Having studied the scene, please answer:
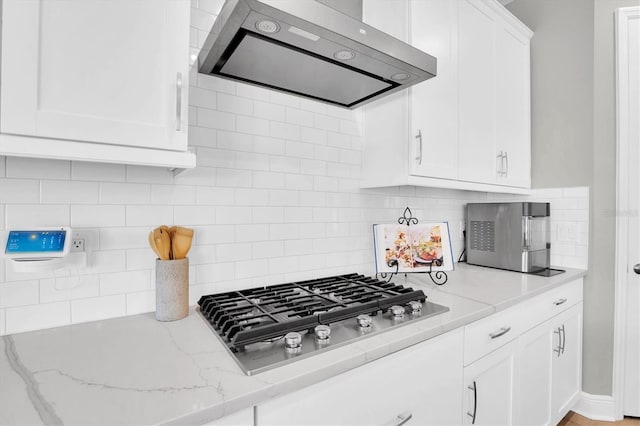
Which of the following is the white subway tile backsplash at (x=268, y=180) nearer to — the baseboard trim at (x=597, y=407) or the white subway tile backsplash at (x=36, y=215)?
the white subway tile backsplash at (x=36, y=215)

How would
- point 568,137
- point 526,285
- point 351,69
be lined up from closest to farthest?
1. point 351,69
2. point 526,285
3. point 568,137

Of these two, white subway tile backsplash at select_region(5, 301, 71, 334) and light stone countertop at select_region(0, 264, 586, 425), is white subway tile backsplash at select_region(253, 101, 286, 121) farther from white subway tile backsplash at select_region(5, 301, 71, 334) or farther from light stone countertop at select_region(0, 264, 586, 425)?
white subway tile backsplash at select_region(5, 301, 71, 334)

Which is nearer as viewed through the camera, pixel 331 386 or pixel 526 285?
pixel 331 386

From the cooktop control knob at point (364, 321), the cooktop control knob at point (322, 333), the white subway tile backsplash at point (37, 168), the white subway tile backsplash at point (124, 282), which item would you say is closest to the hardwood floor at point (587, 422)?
the cooktop control knob at point (364, 321)

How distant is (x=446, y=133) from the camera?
1.68 meters

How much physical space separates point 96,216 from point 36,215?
0.51 ft

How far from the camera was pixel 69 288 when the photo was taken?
106cm

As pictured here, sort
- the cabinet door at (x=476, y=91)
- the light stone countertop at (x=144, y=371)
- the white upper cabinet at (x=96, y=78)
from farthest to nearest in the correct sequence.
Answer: the cabinet door at (x=476, y=91) < the white upper cabinet at (x=96, y=78) < the light stone countertop at (x=144, y=371)

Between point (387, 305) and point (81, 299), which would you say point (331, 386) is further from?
point (81, 299)

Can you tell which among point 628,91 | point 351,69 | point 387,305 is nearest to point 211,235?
point 387,305

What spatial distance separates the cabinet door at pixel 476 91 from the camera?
177 cm

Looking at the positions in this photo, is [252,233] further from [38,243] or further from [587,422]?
[587,422]

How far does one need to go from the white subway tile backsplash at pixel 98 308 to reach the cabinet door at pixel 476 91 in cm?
166

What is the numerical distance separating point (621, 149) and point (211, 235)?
96.5 inches
